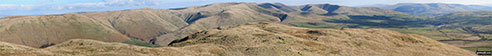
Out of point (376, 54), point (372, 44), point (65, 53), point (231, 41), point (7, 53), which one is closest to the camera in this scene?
point (7, 53)

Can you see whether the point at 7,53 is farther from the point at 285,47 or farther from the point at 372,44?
the point at 372,44

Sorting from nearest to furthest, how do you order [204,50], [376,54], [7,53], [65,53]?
[7,53]
[65,53]
[204,50]
[376,54]

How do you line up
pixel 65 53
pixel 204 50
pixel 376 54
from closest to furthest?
pixel 65 53, pixel 204 50, pixel 376 54

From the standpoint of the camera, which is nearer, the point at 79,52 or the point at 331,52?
the point at 79,52

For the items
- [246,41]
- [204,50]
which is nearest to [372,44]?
[246,41]

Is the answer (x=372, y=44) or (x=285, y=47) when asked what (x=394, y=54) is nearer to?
(x=372, y=44)

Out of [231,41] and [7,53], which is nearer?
[7,53]

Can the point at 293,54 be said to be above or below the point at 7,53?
below

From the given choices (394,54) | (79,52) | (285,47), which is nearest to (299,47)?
(285,47)

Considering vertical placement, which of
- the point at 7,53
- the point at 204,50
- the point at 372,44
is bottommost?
the point at 372,44
